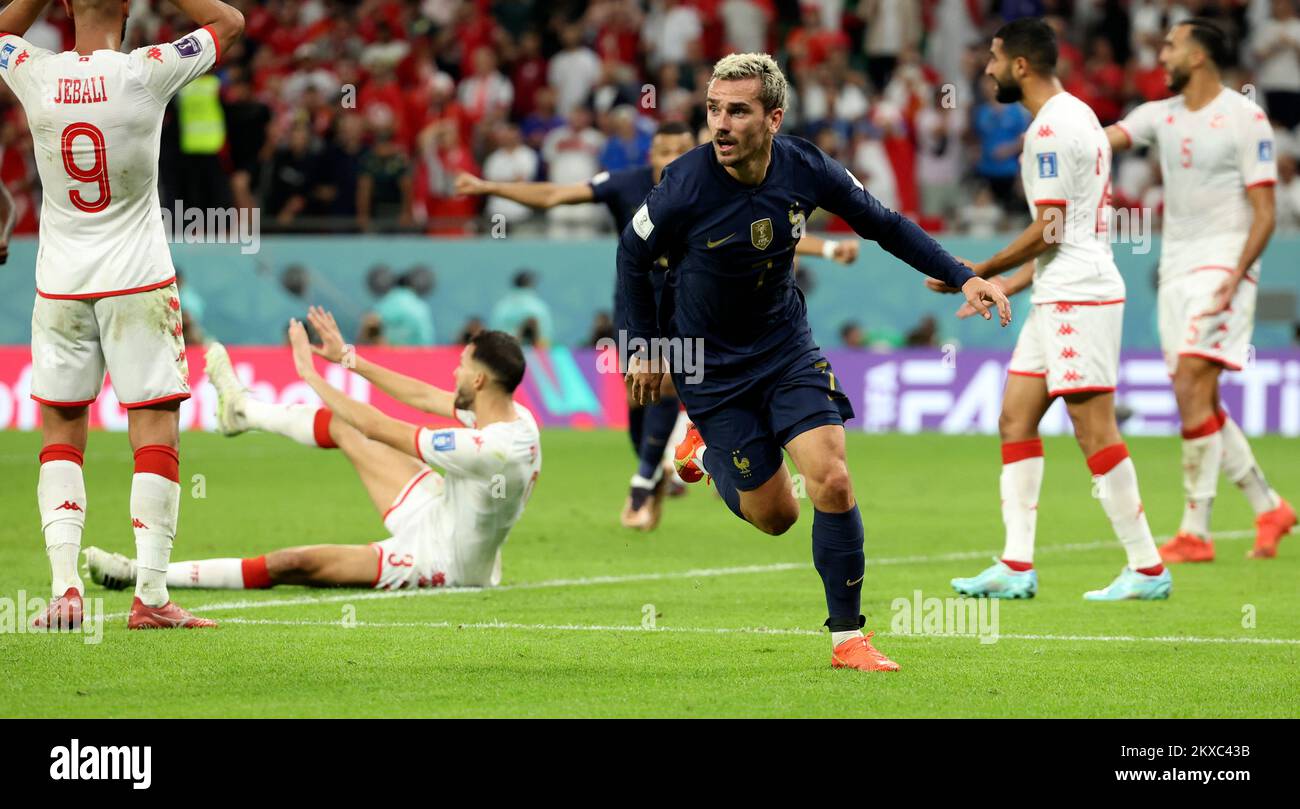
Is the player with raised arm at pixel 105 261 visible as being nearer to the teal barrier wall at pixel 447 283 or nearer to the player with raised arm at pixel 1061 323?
the player with raised arm at pixel 1061 323

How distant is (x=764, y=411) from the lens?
22.8ft

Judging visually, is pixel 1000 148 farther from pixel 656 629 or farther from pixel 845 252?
pixel 656 629

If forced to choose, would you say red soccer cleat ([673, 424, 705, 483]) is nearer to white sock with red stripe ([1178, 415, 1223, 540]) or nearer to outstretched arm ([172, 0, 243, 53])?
outstretched arm ([172, 0, 243, 53])

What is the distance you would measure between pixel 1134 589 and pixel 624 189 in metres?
4.39

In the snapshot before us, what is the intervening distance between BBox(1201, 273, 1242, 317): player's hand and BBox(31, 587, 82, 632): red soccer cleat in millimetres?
6445

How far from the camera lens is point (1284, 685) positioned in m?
6.39

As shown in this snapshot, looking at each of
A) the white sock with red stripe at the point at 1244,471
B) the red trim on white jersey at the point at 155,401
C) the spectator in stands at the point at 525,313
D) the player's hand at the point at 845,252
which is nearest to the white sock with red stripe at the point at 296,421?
the red trim on white jersey at the point at 155,401

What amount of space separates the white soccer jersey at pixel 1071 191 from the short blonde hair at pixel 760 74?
112 inches

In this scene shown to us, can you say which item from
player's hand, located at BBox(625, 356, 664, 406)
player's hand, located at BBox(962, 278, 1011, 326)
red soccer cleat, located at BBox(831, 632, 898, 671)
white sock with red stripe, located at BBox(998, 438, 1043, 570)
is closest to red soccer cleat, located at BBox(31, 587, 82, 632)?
player's hand, located at BBox(625, 356, 664, 406)

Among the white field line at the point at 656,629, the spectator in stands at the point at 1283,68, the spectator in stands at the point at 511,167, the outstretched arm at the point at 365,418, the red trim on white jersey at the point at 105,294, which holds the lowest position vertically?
the white field line at the point at 656,629

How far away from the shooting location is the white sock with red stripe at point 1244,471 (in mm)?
11008

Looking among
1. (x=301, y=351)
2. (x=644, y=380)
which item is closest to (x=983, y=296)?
(x=644, y=380)

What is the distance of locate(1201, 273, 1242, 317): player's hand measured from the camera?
34.7 feet

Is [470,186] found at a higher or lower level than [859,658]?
higher
